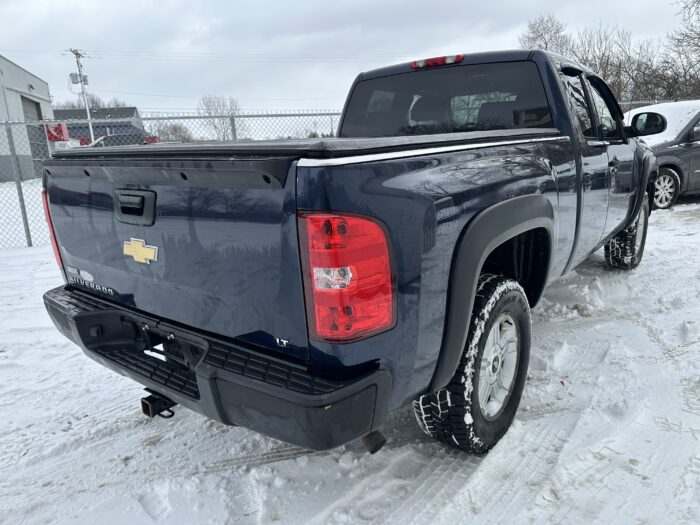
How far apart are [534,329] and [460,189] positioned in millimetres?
2370

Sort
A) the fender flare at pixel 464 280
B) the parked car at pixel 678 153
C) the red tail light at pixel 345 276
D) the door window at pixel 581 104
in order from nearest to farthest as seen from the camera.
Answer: the red tail light at pixel 345 276
the fender flare at pixel 464 280
the door window at pixel 581 104
the parked car at pixel 678 153

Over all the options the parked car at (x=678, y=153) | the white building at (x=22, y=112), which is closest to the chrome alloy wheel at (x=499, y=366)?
the parked car at (x=678, y=153)

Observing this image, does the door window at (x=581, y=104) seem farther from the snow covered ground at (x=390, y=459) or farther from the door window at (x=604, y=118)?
the snow covered ground at (x=390, y=459)

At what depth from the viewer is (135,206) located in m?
2.06

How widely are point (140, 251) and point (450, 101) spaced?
2347 mm

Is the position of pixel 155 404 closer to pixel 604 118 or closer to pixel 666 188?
A: pixel 604 118

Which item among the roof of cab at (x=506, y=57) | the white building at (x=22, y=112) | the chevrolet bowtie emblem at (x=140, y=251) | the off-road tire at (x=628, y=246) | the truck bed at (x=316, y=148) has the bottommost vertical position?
the off-road tire at (x=628, y=246)

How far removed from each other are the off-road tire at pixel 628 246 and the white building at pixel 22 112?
1858cm

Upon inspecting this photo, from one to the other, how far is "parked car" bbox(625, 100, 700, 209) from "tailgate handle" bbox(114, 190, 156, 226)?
8.97 meters

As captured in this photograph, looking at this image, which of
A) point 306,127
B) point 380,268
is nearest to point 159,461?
point 380,268

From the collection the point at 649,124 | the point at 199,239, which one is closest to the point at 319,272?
the point at 199,239

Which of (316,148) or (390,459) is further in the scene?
(390,459)

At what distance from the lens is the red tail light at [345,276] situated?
5.08ft

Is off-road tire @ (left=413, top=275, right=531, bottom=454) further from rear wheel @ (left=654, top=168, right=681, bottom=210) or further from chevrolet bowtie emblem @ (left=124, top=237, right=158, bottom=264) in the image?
rear wheel @ (left=654, top=168, right=681, bottom=210)
